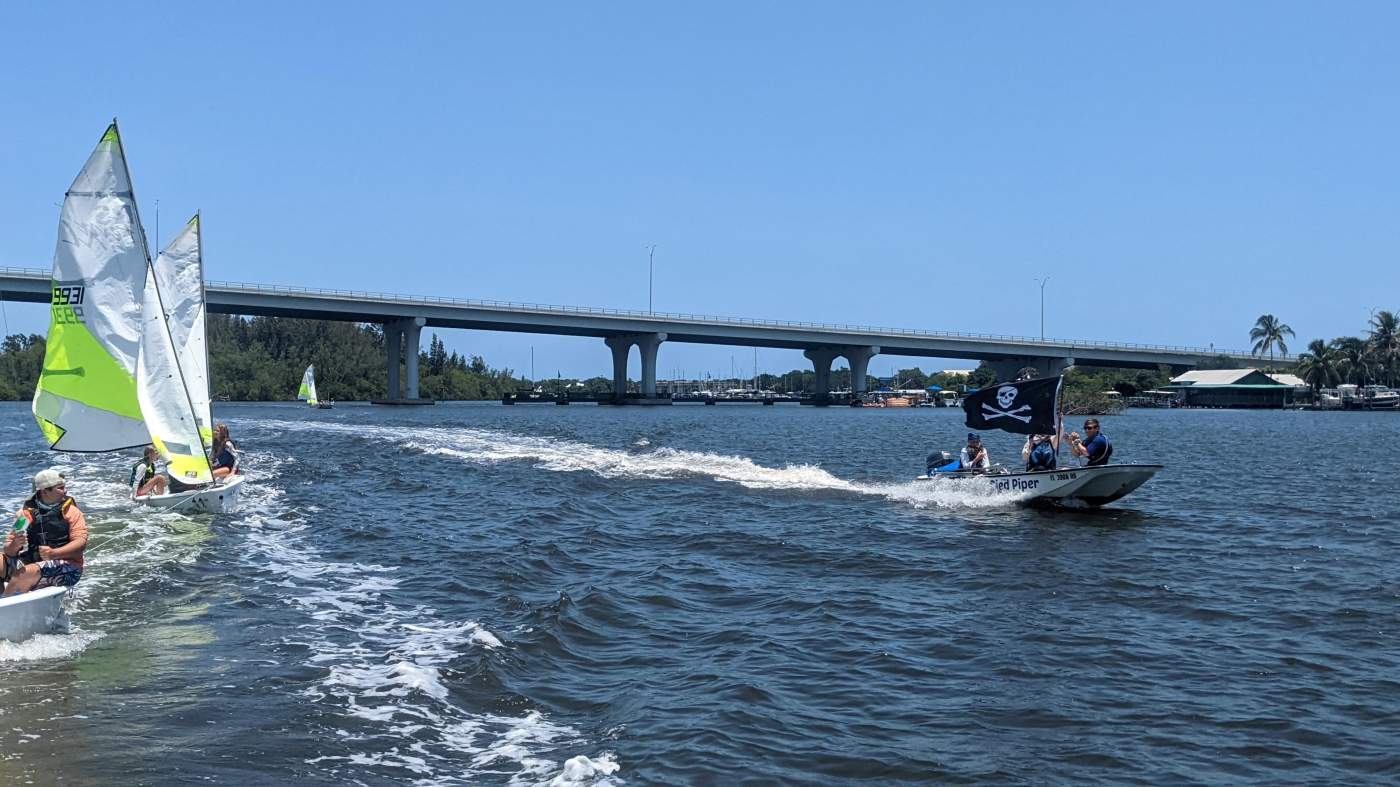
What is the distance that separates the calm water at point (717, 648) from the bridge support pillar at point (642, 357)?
388 feet

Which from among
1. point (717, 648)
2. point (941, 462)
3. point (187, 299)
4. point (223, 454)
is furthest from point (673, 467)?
point (717, 648)

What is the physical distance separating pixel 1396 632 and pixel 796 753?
9375 millimetres

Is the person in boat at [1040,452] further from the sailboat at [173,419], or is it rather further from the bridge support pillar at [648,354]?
the bridge support pillar at [648,354]

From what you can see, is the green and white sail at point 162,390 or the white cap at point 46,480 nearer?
the white cap at point 46,480

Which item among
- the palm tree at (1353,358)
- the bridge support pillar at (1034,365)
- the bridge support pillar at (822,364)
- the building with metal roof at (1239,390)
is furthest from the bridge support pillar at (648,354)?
the palm tree at (1353,358)

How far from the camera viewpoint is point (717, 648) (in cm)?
1330

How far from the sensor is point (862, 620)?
14.8 meters

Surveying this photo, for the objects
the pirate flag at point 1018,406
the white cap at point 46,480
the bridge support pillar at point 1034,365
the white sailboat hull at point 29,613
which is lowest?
the white sailboat hull at point 29,613

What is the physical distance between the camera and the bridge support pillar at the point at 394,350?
132 meters

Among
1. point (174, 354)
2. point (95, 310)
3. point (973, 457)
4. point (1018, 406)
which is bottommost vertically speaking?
point (973, 457)

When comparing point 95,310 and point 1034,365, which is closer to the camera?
point 95,310

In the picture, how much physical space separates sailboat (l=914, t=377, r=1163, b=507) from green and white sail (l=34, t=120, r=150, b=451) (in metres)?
19.2

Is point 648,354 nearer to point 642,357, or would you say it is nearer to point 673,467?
point 642,357

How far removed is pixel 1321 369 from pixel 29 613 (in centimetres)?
17081
